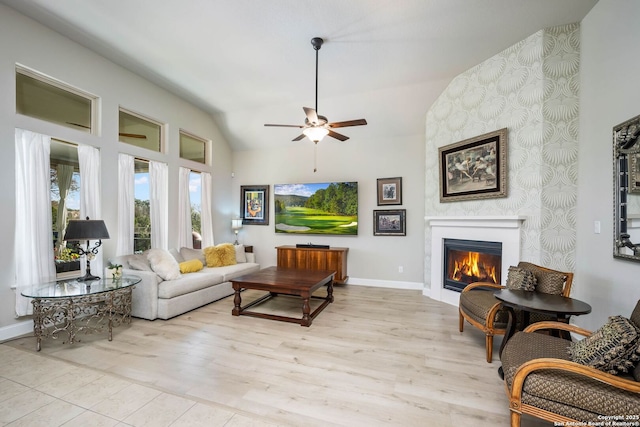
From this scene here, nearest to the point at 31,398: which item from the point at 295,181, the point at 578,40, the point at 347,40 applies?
the point at 347,40

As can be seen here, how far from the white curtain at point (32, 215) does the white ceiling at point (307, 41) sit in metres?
1.50

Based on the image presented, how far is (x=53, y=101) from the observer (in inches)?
132

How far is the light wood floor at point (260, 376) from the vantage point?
1.80 metres

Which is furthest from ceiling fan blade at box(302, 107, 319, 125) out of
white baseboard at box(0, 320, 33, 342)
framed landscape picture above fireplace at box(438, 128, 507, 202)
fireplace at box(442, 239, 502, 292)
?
white baseboard at box(0, 320, 33, 342)

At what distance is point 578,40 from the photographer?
2986 mm

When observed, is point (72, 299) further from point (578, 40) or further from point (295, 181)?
point (578, 40)

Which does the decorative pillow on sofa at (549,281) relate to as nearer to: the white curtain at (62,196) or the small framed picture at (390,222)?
the small framed picture at (390,222)

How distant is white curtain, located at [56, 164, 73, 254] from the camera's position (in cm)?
341

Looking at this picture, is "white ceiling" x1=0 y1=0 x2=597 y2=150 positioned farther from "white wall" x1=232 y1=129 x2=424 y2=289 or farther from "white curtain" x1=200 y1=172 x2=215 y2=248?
"white curtain" x1=200 y1=172 x2=215 y2=248

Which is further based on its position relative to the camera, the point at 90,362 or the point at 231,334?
the point at 231,334

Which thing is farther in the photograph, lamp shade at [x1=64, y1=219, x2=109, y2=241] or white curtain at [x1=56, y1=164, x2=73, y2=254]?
white curtain at [x1=56, y1=164, x2=73, y2=254]

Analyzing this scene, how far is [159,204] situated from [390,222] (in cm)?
425

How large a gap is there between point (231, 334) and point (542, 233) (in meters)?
3.80

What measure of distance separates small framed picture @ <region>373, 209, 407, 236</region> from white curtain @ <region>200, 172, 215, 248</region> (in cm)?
348
